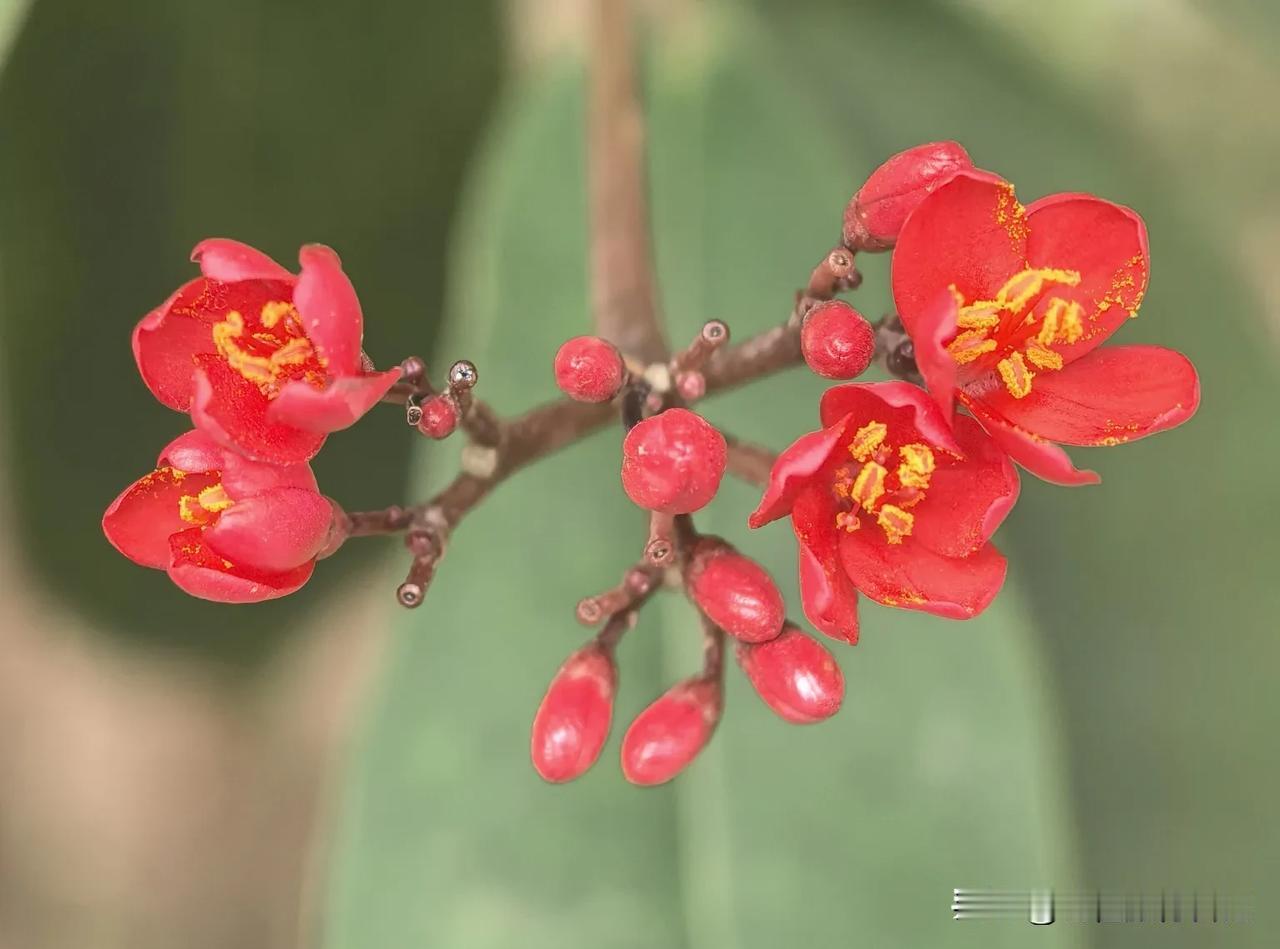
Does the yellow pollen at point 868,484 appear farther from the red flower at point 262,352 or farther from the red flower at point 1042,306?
the red flower at point 262,352

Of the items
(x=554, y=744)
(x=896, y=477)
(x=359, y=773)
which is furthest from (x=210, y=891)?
(x=896, y=477)

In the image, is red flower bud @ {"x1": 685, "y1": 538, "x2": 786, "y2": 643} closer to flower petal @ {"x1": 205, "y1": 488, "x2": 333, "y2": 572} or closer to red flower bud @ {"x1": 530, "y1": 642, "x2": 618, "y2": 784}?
red flower bud @ {"x1": 530, "y1": 642, "x2": 618, "y2": 784}

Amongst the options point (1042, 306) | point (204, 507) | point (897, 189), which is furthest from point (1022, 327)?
point (204, 507)

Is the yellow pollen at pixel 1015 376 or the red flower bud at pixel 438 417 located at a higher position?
the yellow pollen at pixel 1015 376

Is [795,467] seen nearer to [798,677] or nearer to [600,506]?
[798,677]

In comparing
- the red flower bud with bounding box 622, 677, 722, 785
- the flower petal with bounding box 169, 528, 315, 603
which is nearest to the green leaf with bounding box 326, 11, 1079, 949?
the red flower bud with bounding box 622, 677, 722, 785

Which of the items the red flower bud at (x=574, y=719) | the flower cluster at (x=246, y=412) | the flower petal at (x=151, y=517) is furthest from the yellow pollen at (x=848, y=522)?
the flower petal at (x=151, y=517)

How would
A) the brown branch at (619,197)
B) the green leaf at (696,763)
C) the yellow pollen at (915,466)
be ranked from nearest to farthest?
the yellow pollen at (915,466)
the brown branch at (619,197)
the green leaf at (696,763)
